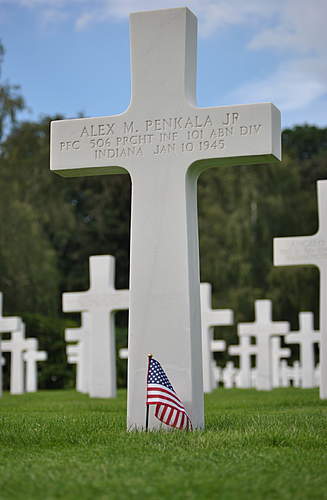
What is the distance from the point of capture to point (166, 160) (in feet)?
28.8

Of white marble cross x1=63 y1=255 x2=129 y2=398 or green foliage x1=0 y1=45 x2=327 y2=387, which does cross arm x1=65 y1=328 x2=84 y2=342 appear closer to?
white marble cross x1=63 y1=255 x2=129 y2=398

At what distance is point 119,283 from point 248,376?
17599mm

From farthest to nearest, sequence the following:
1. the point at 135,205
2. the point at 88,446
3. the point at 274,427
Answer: the point at 135,205, the point at 274,427, the point at 88,446

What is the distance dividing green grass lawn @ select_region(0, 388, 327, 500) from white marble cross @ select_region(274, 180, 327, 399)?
536cm

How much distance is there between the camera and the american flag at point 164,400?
26.7 ft

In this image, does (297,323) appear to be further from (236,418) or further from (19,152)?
(236,418)

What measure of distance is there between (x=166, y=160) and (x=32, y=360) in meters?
18.6

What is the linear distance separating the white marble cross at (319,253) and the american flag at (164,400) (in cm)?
652

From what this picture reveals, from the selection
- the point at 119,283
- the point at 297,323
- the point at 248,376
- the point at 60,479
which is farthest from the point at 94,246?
the point at 60,479

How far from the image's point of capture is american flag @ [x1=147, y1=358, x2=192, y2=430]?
8148 mm

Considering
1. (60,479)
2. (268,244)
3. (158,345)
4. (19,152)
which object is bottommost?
(60,479)

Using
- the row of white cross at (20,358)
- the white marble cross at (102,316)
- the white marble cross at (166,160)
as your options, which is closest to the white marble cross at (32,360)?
the row of white cross at (20,358)

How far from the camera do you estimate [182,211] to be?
8695 mm

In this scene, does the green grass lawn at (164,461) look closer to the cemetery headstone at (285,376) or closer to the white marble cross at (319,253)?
the white marble cross at (319,253)
